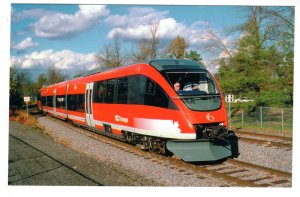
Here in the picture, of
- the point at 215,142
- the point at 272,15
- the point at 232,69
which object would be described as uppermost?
the point at 272,15

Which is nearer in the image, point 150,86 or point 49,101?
point 150,86

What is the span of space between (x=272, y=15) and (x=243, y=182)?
12.4m

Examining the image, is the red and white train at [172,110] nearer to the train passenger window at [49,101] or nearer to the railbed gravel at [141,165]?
the railbed gravel at [141,165]

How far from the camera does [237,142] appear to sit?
12.8 meters

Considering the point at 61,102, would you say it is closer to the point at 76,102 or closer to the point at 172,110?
the point at 76,102

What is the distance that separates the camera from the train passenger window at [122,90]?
1106cm

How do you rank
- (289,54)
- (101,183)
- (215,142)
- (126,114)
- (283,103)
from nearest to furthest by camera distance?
(101,183)
(215,142)
(126,114)
(289,54)
(283,103)

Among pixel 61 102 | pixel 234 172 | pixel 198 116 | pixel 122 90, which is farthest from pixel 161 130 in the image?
pixel 61 102

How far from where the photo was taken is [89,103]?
15.4 meters

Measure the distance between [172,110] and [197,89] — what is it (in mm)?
1169

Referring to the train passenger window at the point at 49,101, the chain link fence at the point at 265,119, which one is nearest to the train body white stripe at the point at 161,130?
the chain link fence at the point at 265,119

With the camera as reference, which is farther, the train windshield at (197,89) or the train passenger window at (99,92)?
the train passenger window at (99,92)
